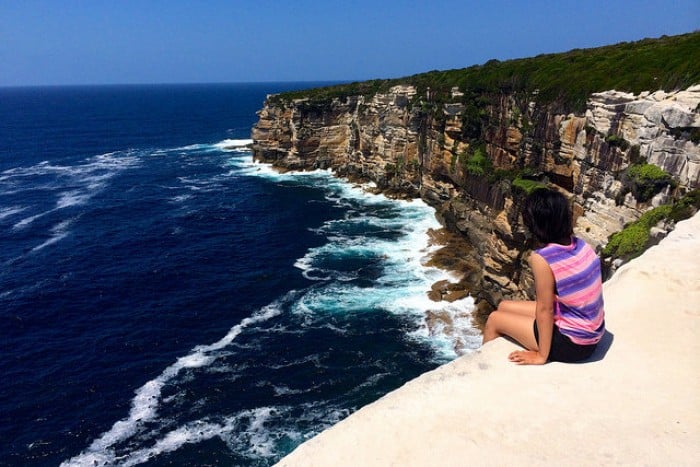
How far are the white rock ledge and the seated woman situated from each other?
31cm

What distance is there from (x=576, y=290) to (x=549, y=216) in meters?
1.29

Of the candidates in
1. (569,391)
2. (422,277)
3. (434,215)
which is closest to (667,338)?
(569,391)

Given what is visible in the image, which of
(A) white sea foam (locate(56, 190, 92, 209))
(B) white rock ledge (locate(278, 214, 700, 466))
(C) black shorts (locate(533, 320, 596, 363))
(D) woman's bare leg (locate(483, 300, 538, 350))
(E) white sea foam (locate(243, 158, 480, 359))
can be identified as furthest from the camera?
(A) white sea foam (locate(56, 190, 92, 209))

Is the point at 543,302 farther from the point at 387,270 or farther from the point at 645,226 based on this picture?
the point at 387,270

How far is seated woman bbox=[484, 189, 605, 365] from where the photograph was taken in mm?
7863

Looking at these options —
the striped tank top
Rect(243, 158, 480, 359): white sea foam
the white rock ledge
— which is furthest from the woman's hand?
Rect(243, 158, 480, 359): white sea foam

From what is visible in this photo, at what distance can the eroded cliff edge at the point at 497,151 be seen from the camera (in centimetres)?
2450

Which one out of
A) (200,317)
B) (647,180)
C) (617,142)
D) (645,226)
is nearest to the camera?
(645,226)

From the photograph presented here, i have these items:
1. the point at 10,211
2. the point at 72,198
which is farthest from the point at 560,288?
the point at 72,198

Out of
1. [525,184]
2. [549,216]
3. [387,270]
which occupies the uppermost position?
[549,216]

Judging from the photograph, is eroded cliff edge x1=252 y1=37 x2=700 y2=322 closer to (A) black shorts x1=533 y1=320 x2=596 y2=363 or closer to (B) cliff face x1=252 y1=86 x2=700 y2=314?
(B) cliff face x1=252 y1=86 x2=700 y2=314

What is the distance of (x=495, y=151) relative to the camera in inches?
1788

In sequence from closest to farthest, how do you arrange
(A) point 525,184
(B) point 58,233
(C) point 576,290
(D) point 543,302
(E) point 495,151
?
1. (D) point 543,302
2. (C) point 576,290
3. (A) point 525,184
4. (E) point 495,151
5. (B) point 58,233

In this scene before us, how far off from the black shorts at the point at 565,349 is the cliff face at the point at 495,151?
55.7ft
